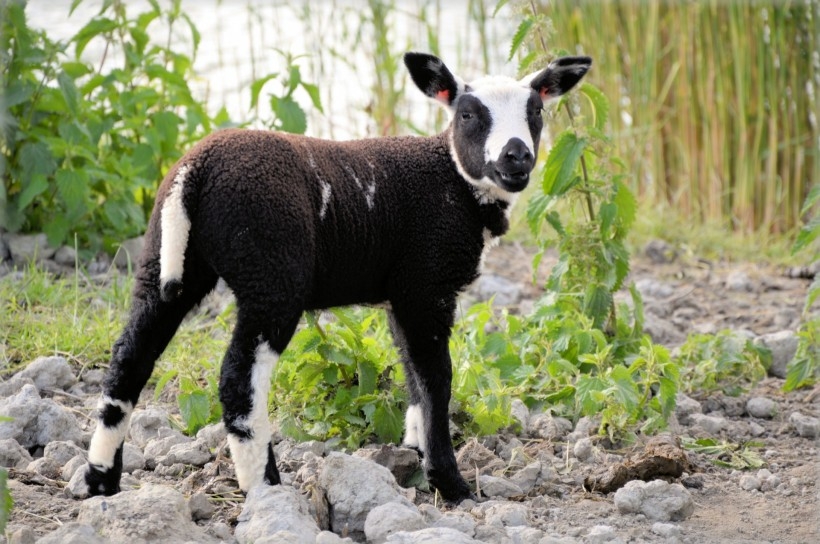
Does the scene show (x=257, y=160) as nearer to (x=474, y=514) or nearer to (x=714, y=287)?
(x=474, y=514)

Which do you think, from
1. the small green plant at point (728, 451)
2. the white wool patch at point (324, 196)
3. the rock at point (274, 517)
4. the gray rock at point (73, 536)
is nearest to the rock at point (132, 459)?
the rock at point (274, 517)

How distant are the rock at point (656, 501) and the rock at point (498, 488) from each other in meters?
0.41

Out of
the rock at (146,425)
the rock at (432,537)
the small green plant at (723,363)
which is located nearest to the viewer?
the rock at (432,537)

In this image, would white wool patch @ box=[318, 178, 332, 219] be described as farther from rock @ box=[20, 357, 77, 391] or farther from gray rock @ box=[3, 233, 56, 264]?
gray rock @ box=[3, 233, 56, 264]

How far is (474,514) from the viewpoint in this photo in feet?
12.8

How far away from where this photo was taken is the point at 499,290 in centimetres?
685

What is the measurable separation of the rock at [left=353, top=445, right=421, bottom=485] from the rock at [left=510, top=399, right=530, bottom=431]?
0.65 meters

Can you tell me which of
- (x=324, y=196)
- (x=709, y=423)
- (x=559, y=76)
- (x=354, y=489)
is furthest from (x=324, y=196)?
(x=709, y=423)

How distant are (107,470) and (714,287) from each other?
4.98 m

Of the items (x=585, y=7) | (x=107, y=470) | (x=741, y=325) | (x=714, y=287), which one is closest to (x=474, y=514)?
(x=107, y=470)

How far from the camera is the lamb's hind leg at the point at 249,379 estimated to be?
369cm

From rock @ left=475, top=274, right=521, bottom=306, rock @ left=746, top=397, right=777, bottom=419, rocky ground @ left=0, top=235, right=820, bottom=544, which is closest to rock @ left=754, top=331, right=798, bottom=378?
rocky ground @ left=0, top=235, right=820, bottom=544

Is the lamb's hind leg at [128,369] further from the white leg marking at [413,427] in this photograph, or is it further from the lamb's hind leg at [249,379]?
the white leg marking at [413,427]

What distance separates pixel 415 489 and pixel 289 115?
236 cm
